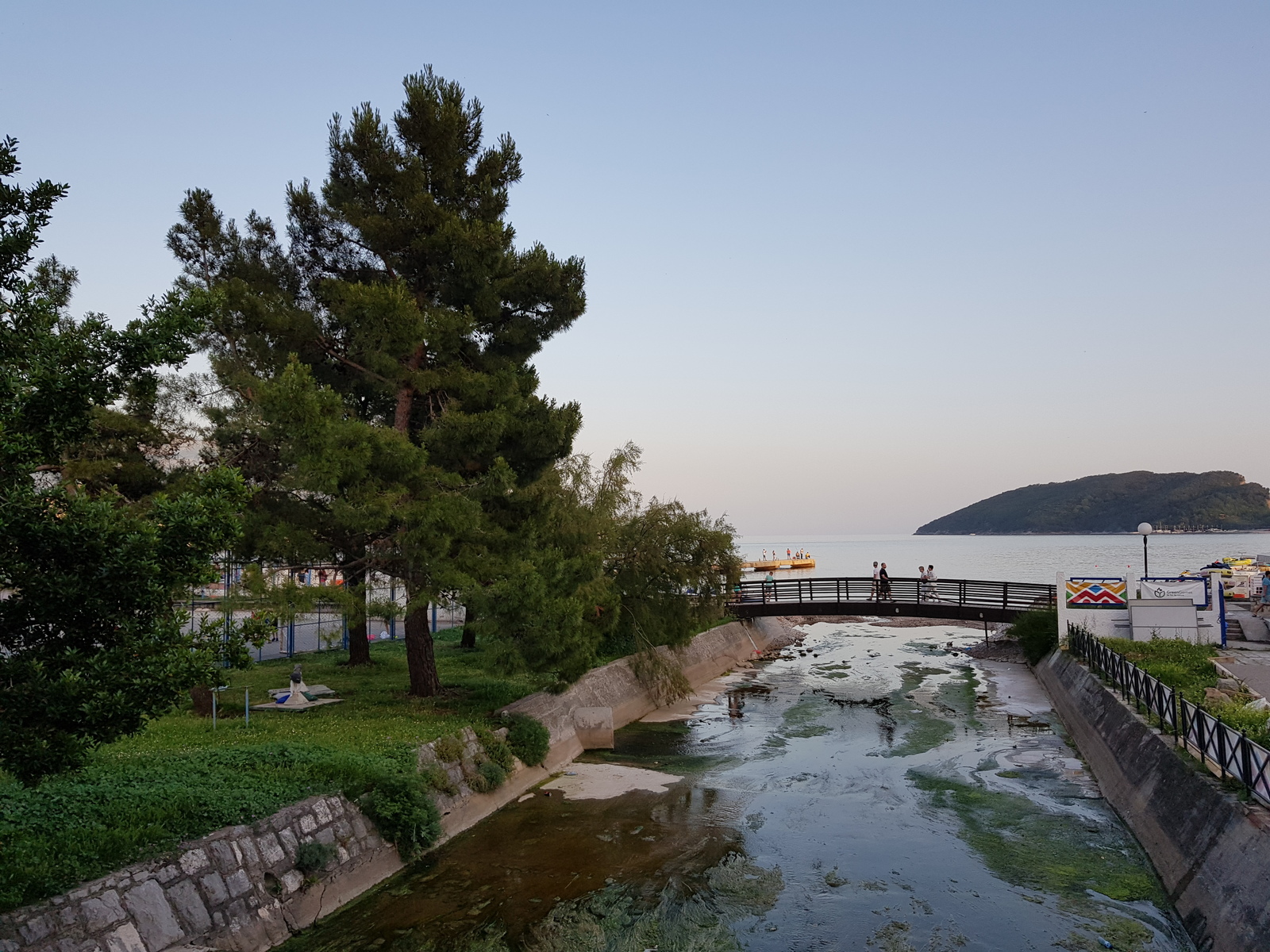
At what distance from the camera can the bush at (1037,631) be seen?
31.4 m

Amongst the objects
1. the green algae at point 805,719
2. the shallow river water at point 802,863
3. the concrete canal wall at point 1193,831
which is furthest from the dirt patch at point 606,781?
the concrete canal wall at point 1193,831

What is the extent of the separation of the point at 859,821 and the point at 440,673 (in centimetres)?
1230

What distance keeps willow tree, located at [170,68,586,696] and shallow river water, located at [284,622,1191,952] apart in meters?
5.41

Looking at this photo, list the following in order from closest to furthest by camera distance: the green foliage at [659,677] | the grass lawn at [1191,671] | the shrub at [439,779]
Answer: the grass lawn at [1191,671] < the shrub at [439,779] < the green foliage at [659,677]

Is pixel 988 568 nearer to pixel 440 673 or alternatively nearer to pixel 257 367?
pixel 440 673

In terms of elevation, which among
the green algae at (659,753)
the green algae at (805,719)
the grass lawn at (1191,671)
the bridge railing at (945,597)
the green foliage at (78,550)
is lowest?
the green algae at (805,719)

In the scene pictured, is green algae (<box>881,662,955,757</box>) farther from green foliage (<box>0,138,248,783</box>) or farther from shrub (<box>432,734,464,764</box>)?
green foliage (<box>0,138,248,783</box>)

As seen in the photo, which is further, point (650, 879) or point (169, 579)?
point (650, 879)

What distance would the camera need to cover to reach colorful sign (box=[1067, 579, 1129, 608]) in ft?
89.9

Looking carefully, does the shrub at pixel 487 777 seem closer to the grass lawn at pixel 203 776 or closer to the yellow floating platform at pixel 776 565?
the grass lawn at pixel 203 776

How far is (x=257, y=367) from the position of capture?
1761cm

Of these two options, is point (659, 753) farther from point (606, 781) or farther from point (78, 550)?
point (78, 550)

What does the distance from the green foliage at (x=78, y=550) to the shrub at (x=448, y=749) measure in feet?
26.3

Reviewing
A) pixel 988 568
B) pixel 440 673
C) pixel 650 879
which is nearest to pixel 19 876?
pixel 650 879
